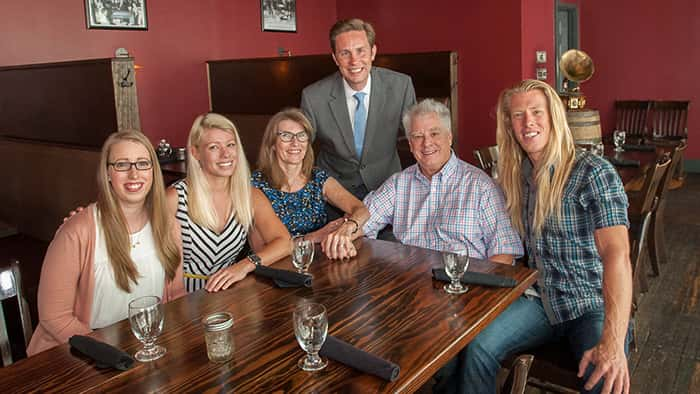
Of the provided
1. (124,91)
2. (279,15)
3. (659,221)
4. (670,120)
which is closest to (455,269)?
(124,91)

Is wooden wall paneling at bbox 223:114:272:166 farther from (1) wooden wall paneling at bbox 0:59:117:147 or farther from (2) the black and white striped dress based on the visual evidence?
(2) the black and white striped dress

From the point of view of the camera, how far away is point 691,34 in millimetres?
7766

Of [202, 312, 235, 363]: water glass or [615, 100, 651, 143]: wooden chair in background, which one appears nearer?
[202, 312, 235, 363]: water glass

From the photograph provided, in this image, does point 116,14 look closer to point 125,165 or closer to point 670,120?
point 125,165

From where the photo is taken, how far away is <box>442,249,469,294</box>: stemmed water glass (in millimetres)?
1743

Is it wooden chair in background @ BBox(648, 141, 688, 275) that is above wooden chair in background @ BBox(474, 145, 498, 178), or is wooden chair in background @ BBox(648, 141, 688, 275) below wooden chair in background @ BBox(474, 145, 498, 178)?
below

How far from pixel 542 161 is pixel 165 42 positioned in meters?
5.10

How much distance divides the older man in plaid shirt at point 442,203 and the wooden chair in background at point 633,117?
21.6 ft

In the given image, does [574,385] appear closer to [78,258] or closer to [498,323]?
[498,323]

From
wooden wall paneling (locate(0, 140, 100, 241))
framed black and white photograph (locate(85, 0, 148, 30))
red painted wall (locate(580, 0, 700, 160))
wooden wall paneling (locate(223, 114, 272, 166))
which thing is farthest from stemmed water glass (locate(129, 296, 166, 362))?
red painted wall (locate(580, 0, 700, 160))

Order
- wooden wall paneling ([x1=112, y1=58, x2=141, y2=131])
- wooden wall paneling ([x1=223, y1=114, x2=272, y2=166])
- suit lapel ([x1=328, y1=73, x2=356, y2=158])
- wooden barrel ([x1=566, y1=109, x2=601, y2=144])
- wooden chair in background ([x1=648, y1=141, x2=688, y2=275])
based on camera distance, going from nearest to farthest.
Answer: suit lapel ([x1=328, y1=73, x2=356, y2=158])
wooden wall paneling ([x1=112, y1=58, x2=141, y2=131])
wooden chair in background ([x1=648, y1=141, x2=688, y2=275])
wooden barrel ([x1=566, y1=109, x2=601, y2=144])
wooden wall paneling ([x1=223, y1=114, x2=272, y2=166])

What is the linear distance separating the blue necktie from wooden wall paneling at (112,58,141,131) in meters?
1.29

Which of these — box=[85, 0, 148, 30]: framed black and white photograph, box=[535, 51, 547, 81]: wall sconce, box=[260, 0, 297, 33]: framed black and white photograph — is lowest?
box=[535, 51, 547, 81]: wall sconce

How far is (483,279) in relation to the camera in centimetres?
178
